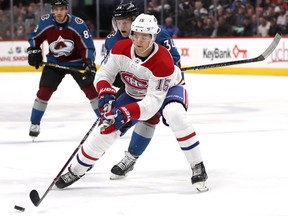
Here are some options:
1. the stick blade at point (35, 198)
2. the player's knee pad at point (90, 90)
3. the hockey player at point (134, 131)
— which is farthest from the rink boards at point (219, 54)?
the stick blade at point (35, 198)

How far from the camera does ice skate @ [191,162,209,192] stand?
3496 millimetres

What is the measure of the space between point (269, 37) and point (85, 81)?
236 inches

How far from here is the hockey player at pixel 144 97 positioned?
11.1 feet

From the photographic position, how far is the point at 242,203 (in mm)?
3242

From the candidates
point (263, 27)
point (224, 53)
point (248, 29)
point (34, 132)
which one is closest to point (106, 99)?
point (34, 132)

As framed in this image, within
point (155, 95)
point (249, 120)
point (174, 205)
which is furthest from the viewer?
point (249, 120)

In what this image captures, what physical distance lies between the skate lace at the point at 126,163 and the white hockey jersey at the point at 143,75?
1.47 ft

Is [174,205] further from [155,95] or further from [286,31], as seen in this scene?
[286,31]

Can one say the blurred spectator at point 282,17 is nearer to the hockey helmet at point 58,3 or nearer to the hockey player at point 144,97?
the hockey helmet at point 58,3

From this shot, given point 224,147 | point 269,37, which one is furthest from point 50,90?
point 269,37

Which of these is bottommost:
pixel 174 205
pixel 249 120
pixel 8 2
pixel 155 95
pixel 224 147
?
pixel 8 2

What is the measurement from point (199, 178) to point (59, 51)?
7.57 feet

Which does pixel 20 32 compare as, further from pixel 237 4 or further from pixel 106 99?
pixel 106 99

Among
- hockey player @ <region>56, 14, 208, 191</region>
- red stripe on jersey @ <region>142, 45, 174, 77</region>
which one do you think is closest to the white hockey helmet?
hockey player @ <region>56, 14, 208, 191</region>
